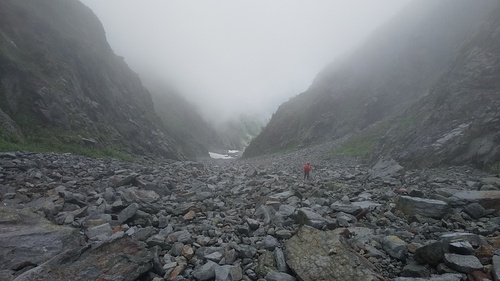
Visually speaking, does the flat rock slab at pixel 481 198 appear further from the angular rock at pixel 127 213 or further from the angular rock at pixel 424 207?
the angular rock at pixel 127 213

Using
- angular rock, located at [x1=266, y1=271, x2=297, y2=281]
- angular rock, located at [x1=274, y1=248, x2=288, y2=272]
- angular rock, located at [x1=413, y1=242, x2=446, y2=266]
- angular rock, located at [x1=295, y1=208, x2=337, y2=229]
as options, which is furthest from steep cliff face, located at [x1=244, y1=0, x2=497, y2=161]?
angular rock, located at [x1=266, y1=271, x2=297, y2=281]

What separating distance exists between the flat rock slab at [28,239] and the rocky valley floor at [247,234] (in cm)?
2

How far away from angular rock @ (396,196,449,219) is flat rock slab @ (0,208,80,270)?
9.75 meters

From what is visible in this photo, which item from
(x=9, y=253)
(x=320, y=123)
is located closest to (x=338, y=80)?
(x=320, y=123)

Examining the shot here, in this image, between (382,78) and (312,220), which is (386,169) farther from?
(382,78)

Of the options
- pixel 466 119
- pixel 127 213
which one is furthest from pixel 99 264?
pixel 466 119

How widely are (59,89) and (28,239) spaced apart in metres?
31.6

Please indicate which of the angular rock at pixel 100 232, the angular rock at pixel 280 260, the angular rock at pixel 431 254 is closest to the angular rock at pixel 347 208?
the angular rock at pixel 431 254

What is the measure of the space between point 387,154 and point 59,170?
2356cm

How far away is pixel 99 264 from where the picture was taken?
5867 mm

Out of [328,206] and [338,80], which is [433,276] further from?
[338,80]

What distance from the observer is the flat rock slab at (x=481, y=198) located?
8516mm

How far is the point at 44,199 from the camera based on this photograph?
33.2 ft

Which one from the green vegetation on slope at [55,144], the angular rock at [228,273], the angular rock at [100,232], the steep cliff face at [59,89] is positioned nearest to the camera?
the angular rock at [228,273]
